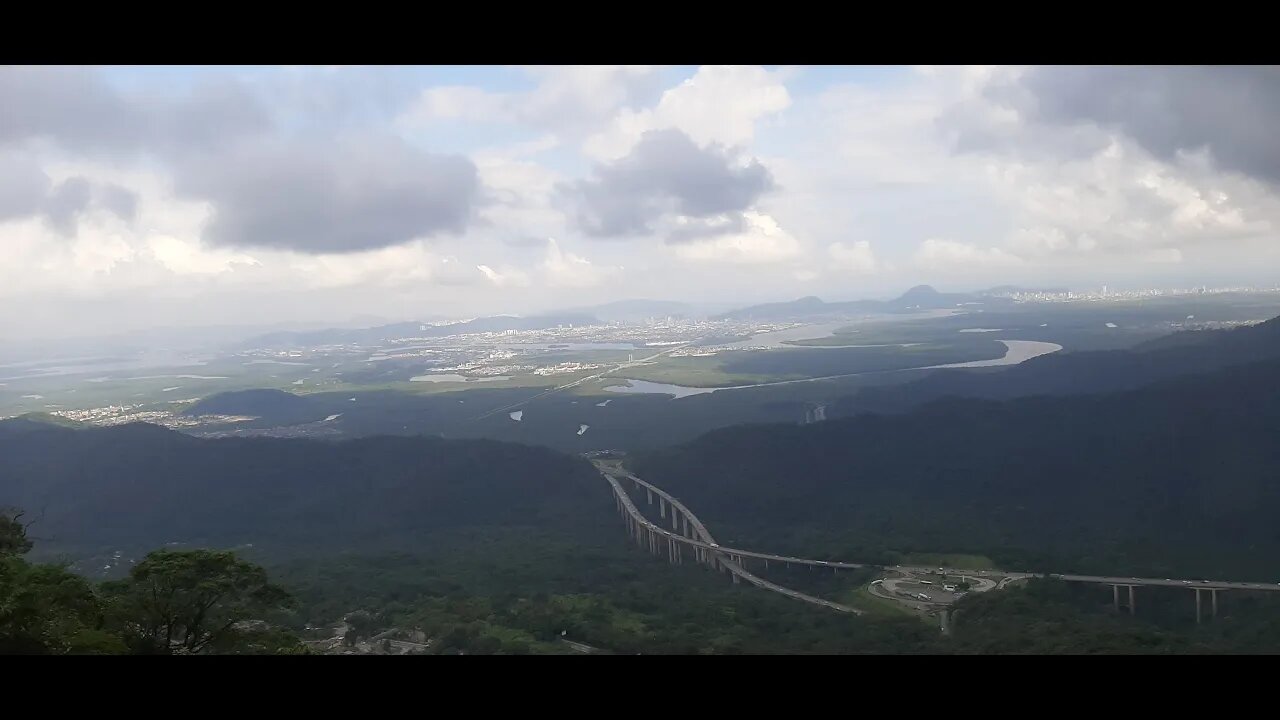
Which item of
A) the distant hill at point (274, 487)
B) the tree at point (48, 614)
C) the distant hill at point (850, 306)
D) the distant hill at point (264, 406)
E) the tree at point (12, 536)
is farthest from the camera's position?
the distant hill at point (850, 306)

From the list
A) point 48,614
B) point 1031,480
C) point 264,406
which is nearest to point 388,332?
point 264,406

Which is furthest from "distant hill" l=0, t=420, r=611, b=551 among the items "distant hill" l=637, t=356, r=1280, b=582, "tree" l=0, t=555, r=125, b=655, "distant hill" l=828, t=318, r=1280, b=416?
"distant hill" l=828, t=318, r=1280, b=416

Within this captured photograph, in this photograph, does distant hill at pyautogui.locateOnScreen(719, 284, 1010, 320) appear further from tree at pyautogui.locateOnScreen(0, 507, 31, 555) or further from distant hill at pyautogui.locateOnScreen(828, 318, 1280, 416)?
tree at pyautogui.locateOnScreen(0, 507, 31, 555)

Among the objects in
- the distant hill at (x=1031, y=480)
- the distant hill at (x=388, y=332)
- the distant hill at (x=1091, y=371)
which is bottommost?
the distant hill at (x=1031, y=480)

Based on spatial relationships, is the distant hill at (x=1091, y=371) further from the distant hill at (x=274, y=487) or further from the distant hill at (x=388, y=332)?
the distant hill at (x=388, y=332)

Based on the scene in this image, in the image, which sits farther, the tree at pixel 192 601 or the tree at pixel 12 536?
the tree at pixel 12 536

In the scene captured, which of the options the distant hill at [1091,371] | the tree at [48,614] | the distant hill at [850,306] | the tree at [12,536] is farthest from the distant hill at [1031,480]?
the distant hill at [850,306]

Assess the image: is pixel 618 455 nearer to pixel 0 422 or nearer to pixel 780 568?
pixel 780 568

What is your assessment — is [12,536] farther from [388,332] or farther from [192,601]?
[388,332]
